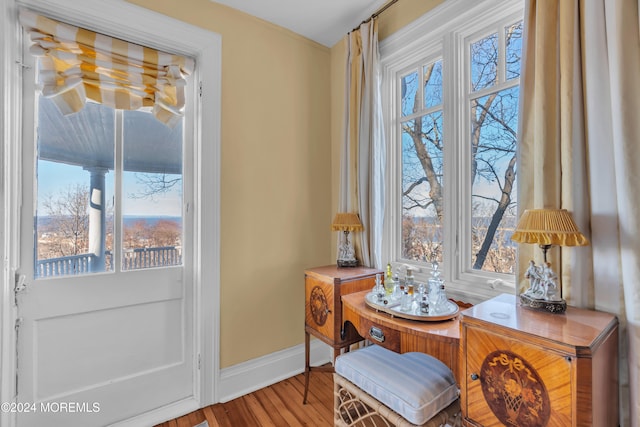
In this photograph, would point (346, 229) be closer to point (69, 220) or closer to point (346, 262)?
point (346, 262)

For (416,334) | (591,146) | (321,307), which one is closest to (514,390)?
(416,334)

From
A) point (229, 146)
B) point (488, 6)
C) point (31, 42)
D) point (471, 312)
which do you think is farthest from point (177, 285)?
point (488, 6)

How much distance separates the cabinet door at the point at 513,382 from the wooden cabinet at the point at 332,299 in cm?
86

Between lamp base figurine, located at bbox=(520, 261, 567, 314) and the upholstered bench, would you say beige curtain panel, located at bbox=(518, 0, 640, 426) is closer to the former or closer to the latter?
lamp base figurine, located at bbox=(520, 261, 567, 314)

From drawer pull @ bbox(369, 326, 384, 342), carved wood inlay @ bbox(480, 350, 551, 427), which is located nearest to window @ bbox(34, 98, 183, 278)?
drawer pull @ bbox(369, 326, 384, 342)

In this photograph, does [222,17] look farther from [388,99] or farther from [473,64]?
[473,64]

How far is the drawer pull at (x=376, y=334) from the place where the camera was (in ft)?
4.72

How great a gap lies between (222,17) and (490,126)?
6.27ft

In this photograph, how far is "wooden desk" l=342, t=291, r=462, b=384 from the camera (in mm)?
1201

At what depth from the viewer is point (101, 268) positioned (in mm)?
1778

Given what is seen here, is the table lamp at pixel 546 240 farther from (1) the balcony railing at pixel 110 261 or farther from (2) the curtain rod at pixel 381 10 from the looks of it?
(1) the balcony railing at pixel 110 261

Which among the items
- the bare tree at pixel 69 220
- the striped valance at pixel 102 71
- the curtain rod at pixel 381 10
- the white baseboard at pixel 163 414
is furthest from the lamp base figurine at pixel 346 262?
the curtain rod at pixel 381 10

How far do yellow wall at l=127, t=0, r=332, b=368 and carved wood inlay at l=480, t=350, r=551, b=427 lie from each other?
1613mm

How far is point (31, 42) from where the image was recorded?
1.58 metres
